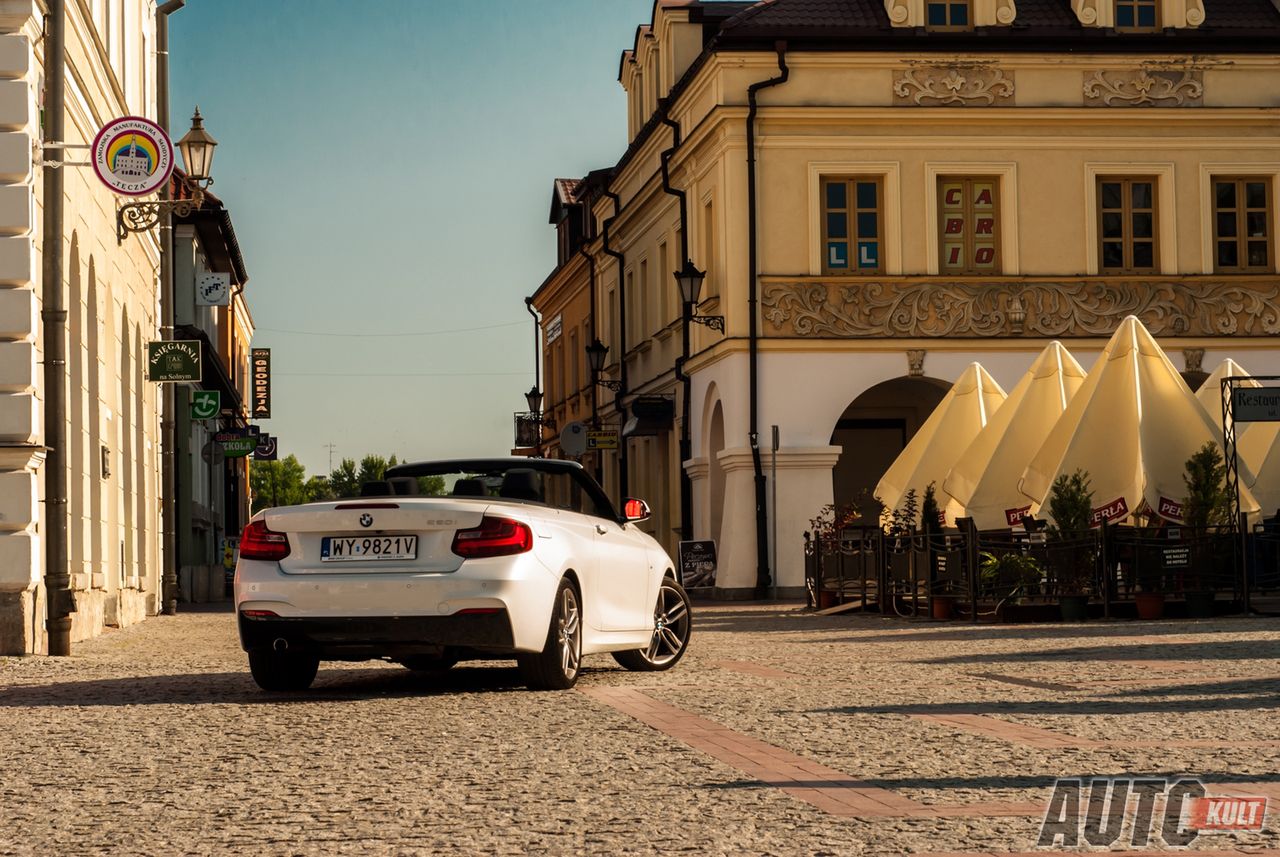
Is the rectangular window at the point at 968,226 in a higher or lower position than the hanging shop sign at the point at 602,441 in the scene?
higher

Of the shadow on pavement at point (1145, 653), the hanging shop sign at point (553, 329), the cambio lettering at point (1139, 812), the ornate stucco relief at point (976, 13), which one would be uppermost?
the ornate stucco relief at point (976, 13)

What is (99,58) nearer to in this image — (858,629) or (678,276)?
(858,629)

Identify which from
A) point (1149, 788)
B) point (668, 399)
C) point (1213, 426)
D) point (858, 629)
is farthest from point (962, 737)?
point (668, 399)

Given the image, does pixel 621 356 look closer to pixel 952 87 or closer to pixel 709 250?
pixel 709 250

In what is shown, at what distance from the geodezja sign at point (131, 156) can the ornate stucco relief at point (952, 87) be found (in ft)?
60.4

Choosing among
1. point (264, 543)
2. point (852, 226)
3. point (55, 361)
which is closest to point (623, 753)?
point (264, 543)

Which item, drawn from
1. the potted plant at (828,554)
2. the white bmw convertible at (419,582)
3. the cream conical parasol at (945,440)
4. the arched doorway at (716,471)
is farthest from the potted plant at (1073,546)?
the arched doorway at (716,471)

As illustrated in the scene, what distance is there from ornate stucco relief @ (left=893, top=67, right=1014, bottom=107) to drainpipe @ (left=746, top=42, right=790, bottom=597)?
2137 mm

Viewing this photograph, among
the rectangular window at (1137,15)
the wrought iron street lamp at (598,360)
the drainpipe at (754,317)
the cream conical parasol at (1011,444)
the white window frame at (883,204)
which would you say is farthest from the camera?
the wrought iron street lamp at (598,360)

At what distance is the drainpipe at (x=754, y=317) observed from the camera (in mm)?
33188

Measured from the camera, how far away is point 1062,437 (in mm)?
22297

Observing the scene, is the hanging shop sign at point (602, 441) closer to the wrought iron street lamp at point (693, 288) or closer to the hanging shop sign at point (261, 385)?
the wrought iron street lamp at point (693, 288)

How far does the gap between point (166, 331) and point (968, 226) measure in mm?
13726

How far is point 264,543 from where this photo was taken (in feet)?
38.1
